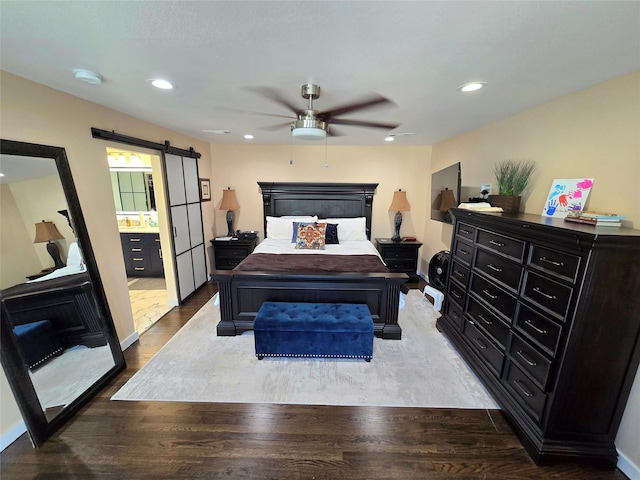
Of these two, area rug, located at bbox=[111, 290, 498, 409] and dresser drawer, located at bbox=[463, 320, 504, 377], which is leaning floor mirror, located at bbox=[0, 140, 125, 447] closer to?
area rug, located at bbox=[111, 290, 498, 409]

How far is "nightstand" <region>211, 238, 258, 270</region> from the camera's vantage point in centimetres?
451

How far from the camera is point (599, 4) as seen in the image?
103 cm

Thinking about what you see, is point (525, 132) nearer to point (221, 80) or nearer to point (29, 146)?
point (221, 80)

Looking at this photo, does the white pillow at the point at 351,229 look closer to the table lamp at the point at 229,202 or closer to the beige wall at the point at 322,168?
the beige wall at the point at 322,168

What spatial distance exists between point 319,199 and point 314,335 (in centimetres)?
283

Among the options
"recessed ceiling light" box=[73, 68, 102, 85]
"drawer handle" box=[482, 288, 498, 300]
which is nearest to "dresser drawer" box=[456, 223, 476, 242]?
"drawer handle" box=[482, 288, 498, 300]

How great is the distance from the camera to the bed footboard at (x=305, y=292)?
2713 mm

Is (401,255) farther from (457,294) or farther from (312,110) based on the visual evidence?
(312,110)

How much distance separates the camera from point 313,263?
3068 mm

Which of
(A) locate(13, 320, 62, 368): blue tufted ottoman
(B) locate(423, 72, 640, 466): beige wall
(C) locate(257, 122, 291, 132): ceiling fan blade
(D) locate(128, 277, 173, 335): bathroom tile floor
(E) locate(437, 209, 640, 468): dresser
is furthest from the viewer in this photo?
(D) locate(128, 277, 173, 335): bathroom tile floor

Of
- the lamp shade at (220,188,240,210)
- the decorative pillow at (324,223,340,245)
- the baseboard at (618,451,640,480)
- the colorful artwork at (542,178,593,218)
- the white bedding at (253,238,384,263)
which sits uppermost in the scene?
the colorful artwork at (542,178,593,218)

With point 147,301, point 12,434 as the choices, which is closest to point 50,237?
point 12,434

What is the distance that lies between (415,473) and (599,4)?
246cm

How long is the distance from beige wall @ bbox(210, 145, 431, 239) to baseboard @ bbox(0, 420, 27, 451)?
3.27 metres
